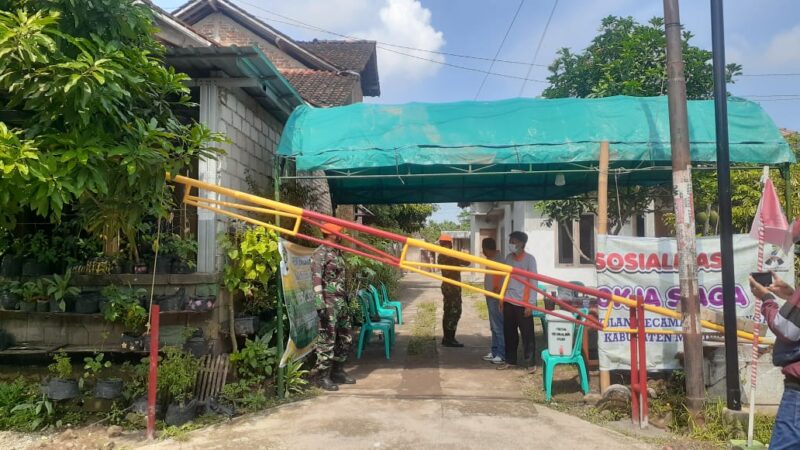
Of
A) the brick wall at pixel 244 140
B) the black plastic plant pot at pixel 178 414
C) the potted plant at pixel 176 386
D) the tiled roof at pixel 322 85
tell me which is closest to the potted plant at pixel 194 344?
the potted plant at pixel 176 386

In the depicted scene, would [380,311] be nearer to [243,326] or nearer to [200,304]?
[243,326]

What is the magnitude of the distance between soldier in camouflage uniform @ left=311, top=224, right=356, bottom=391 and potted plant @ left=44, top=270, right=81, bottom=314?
7.39ft

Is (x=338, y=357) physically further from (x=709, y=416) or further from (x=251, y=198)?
(x=709, y=416)

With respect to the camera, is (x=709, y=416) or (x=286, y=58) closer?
(x=709, y=416)

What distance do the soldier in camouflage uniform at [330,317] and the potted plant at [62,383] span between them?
7.74 ft

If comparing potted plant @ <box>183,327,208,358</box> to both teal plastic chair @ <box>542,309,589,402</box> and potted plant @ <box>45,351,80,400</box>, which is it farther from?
teal plastic chair @ <box>542,309,589,402</box>

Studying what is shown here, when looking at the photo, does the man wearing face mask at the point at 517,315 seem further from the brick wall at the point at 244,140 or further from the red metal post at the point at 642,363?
the brick wall at the point at 244,140

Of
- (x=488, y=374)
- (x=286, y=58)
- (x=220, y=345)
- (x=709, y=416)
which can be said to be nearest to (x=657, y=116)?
(x=709, y=416)

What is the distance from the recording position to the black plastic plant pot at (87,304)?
5086 mm

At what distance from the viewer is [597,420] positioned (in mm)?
4969

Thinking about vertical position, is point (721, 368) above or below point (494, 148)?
below

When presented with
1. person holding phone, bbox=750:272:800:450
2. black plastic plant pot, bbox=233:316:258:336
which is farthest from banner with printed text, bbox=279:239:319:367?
person holding phone, bbox=750:272:800:450

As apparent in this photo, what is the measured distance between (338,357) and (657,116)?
4.60m

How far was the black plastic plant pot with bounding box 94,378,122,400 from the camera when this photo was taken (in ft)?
15.9
